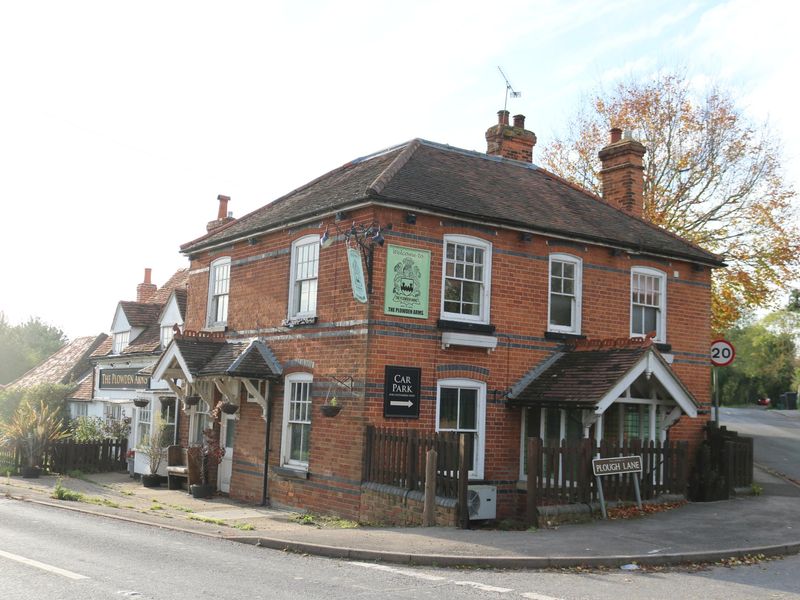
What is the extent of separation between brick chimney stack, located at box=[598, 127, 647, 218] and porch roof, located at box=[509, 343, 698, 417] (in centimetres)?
634

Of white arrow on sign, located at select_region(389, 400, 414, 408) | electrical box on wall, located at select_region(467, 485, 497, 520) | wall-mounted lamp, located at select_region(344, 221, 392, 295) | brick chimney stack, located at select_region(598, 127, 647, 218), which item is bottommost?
electrical box on wall, located at select_region(467, 485, 497, 520)

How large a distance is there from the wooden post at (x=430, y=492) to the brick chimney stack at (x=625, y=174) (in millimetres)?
10787

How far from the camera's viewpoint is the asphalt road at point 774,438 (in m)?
21.6

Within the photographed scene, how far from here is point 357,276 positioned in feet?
48.5

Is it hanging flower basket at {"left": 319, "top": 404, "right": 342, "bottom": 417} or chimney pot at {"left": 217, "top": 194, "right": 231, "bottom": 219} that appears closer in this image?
hanging flower basket at {"left": 319, "top": 404, "right": 342, "bottom": 417}

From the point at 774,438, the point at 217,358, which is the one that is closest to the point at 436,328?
the point at 217,358

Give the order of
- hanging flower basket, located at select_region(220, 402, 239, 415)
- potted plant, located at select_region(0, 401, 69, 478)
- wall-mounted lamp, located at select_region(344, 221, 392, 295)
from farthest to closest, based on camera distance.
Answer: potted plant, located at select_region(0, 401, 69, 478)
hanging flower basket, located at select_region(220, 402, 239, 415)
wall-mounted lamp, located at select_region(344, 221, 392, 295)

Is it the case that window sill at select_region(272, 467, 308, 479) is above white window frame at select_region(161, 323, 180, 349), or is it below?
below

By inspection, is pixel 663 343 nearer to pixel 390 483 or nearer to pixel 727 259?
pixel 390 483

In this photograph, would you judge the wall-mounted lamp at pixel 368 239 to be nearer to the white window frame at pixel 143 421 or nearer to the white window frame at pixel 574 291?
the white window frame at pixel 574 291

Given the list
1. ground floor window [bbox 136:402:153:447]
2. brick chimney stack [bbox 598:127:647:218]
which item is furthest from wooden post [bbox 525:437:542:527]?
ground floor window [bbox 136:402:153:447]

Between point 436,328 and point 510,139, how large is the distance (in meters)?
7.87

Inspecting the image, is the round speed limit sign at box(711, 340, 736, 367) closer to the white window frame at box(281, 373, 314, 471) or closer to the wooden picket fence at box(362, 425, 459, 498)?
the wooden picket fence at box(362, 425, 459, 498)

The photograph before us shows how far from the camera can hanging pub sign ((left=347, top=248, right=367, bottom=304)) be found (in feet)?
48.4
